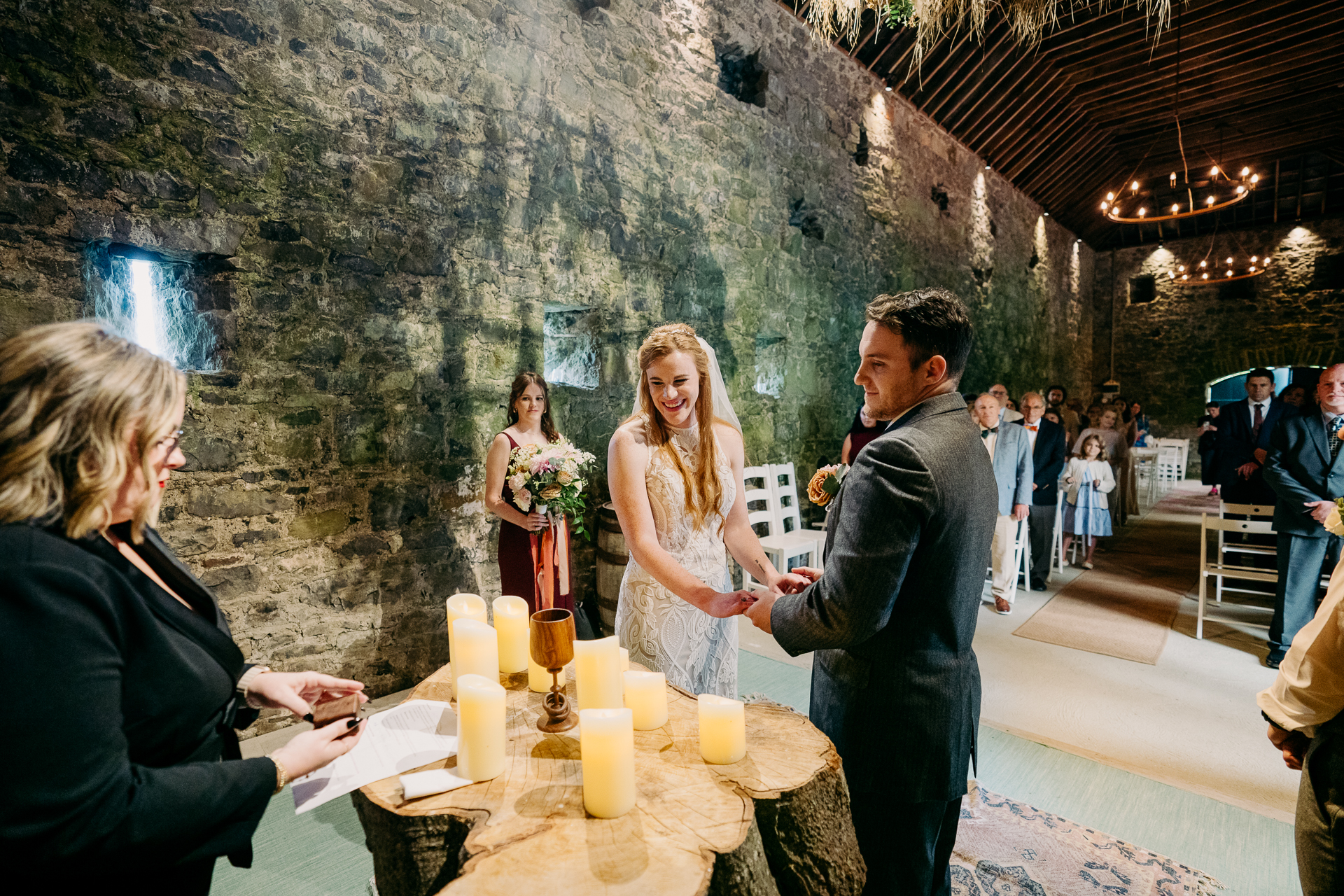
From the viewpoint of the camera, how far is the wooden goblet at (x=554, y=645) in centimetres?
131

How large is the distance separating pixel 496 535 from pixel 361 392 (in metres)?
1.13

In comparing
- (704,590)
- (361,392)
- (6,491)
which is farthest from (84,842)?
(361,392)

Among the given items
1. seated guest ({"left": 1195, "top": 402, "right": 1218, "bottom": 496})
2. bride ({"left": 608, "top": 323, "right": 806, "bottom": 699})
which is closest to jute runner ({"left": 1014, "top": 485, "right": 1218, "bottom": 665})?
seated guest ({"left": 1195, "top": 402, "right": 1218, "bottom": 496})

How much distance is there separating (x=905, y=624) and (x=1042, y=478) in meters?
4.90

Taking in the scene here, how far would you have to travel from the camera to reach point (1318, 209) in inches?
527

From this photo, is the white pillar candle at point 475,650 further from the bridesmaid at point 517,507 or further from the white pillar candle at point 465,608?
the bridesmaid at point 517,507

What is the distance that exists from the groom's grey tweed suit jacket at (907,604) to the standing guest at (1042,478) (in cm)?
460

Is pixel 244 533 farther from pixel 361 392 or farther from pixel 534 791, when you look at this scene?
pixel 534 791

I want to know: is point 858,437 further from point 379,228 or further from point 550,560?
point 379,228

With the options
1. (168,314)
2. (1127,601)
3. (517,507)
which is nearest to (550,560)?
(517,507)

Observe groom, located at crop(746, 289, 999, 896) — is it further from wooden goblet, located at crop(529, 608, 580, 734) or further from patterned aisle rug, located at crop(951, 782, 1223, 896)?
patterned aisle rug, located at crop(951, 782, 1223, 896)

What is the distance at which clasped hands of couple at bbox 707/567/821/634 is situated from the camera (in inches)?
66.6

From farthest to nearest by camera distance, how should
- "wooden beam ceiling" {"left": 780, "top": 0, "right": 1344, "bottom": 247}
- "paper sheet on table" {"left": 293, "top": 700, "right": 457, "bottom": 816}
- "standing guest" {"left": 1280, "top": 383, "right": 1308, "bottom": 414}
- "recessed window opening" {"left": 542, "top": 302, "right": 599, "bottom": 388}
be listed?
"wooden beam ceiling" {"left": 780, "top": 0, "right": 1344, "bottom": 247} → "standing guest" {"left": 1280, "top": 383, "right": 1308, "bottom": 414} → "recessed window opening" {"left": 542, "top": 302, "right": 599, "bottom": 388} → "paper sheet on table" {"left": 293, "top": 700, "right": 457, "bottom": 816}

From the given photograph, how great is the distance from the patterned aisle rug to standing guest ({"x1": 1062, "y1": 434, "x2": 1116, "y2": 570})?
4.67 metres
